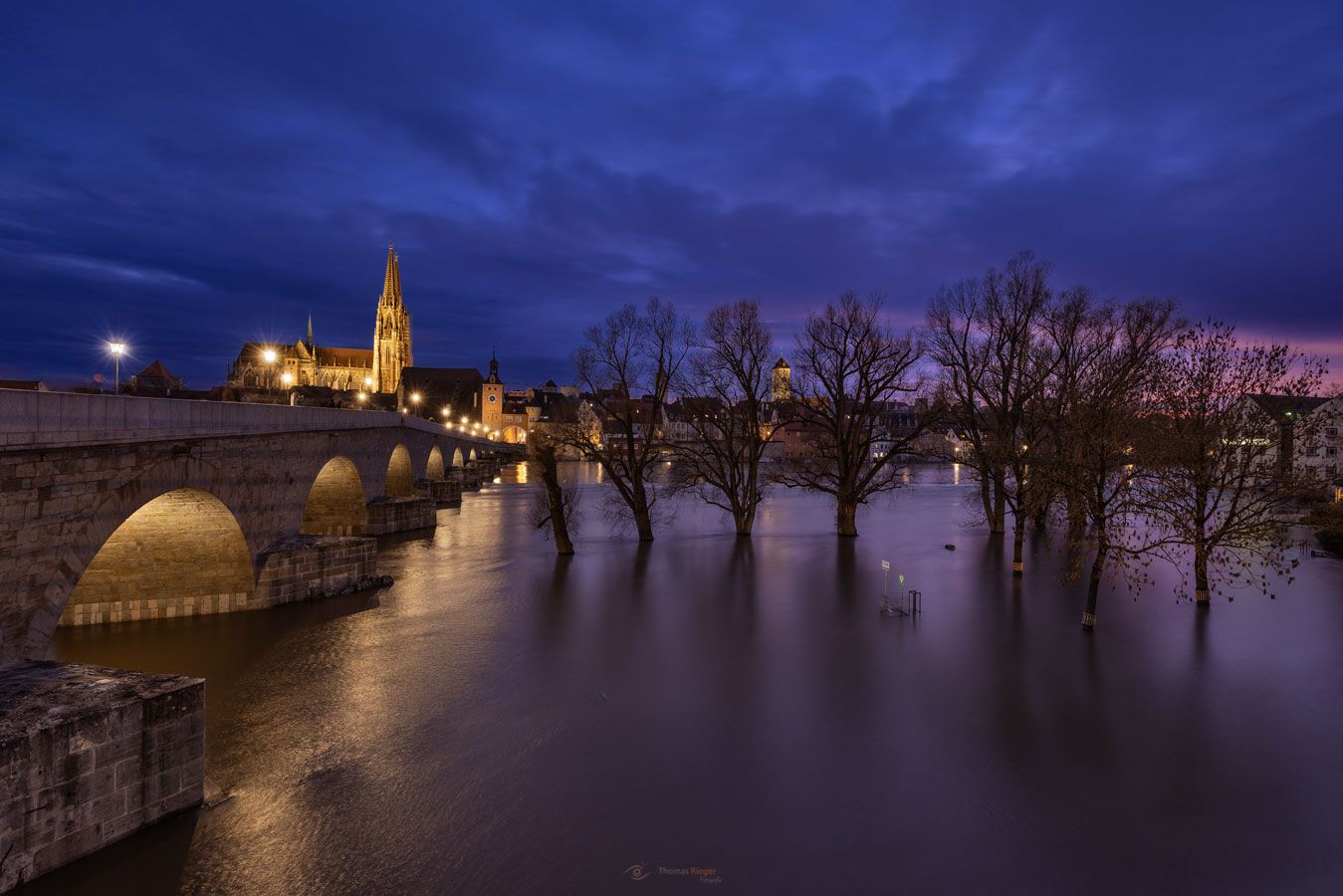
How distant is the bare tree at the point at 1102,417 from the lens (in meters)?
17.6

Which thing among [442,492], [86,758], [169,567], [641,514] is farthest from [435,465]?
[86,758]

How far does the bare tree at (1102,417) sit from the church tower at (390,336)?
388 ft

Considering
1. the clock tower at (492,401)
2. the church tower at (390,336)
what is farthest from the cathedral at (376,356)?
the clock tower at (492,401)

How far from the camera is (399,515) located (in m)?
36.3

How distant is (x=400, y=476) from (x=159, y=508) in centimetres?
3061

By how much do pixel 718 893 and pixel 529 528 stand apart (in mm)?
30463

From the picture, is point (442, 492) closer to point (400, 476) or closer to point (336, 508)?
point (400, 476)

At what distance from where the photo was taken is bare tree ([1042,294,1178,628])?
17.6 m

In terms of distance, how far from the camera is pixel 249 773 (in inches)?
414

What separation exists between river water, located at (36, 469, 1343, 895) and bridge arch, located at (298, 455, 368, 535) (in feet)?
41.6

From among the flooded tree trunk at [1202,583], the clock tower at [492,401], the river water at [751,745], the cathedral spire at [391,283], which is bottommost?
the river water at [751,745]

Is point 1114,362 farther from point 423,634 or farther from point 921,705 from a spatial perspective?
point 423,634

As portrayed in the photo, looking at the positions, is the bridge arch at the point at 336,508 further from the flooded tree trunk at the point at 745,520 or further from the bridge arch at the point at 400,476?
the flooded tree trunk at the point at 745,520

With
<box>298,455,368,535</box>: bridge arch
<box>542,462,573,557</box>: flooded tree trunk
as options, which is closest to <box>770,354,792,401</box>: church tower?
<box>542,462,573,557</box>: flooded tree trunk
